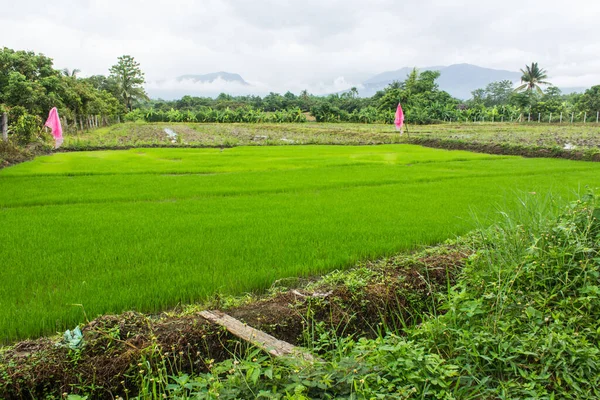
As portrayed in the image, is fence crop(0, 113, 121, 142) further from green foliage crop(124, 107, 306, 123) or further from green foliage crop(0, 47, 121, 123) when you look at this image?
green foliage crop(124, 107, 306, 123)

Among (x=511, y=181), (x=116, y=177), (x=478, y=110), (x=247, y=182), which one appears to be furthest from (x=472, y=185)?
(x=478, y=110)

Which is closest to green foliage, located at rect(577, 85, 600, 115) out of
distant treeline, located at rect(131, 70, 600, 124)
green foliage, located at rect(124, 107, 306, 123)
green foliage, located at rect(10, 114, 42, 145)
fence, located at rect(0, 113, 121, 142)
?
distant treeline, located at rect(131, 70, 600, 124)

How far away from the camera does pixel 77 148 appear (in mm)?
18359

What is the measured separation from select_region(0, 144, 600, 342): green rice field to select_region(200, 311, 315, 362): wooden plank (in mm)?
612

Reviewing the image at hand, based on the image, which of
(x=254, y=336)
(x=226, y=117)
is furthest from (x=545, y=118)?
(x=254, y=336)

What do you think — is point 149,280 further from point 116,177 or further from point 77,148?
point 77,148

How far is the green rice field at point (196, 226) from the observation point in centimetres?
318

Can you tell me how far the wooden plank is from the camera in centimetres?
A: 206

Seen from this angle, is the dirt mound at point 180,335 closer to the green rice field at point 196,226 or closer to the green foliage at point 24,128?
the green rice field at point 196,226

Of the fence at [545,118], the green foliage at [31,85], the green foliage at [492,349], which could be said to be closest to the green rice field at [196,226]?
the green foliage at [492,349]

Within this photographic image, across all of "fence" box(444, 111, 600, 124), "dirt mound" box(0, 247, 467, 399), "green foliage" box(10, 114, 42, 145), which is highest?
"fence" box(444, 111, 600, 124)

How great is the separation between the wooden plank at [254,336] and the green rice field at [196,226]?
612mm

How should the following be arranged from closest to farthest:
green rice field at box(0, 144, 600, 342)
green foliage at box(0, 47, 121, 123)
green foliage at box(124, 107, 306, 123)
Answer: green rice field at box(0, 144, 600, 342), green foliage at box(0, 47, 121, 123), green foliage at box(124, 107, 306, 123)

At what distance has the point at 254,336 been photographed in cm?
236
